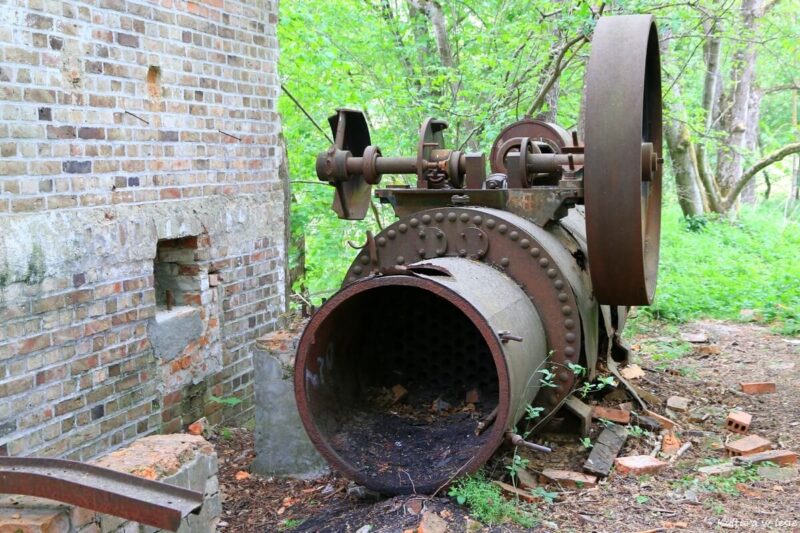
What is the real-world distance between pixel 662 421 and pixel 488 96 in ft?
22.3

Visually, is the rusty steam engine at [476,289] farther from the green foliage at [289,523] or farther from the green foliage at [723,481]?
the green foliage at [723,481]

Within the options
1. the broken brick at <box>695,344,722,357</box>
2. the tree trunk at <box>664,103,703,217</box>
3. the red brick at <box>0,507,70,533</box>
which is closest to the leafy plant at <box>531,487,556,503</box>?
the red brick at <box>0,507,70,533</box>

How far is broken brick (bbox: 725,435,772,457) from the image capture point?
4.12 metres

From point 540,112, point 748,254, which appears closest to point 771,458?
point 540,112

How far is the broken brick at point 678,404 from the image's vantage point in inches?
195

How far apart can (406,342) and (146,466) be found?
162cm

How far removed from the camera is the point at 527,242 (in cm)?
386

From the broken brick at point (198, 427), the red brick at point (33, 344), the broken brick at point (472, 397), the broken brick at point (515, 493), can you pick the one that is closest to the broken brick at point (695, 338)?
the broken brick at point (472, 397)

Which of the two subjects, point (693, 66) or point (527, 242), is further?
point (693, 66)

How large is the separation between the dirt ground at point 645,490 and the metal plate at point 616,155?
0.91 m

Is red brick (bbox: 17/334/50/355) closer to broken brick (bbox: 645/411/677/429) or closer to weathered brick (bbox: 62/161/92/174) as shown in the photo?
weathered brick (bbox: 62/161/92/174)

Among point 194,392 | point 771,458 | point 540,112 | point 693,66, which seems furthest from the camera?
point 693,66

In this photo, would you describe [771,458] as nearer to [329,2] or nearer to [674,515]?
[674,515]

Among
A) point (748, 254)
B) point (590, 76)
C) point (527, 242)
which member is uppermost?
point (590, 76)
